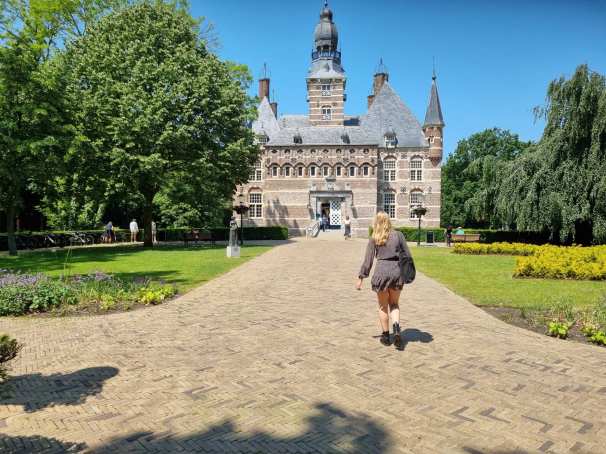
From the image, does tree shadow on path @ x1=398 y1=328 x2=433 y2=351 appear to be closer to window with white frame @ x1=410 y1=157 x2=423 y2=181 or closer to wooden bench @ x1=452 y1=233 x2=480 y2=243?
wooden bench @ x1=452 y1=233 x2=480 y2=243

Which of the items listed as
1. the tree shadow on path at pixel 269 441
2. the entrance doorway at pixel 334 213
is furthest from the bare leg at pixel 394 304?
the entrance doorway at pixel 334 213

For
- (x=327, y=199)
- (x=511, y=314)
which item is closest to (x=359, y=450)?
(x=511, y=314)

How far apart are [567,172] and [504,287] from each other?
12.2 meters

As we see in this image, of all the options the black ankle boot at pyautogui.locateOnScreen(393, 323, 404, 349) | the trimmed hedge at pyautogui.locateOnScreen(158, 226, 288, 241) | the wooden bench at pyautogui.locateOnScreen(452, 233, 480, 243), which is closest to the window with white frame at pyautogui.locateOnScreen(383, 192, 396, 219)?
the trimmed hedge at pyautogui.locateOnScreen(158, 226, 288, 241)

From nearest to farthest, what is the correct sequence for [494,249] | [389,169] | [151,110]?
[494,249] → [151,110] → [389,169]

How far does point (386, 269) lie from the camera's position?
6.15 metres

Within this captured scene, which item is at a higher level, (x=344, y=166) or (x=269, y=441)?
(x=344, y=166)

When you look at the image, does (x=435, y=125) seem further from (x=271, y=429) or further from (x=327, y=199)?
(x=271, y=429)

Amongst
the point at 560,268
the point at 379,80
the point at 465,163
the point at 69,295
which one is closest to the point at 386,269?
the point at 69,295

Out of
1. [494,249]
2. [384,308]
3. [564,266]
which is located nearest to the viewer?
[384,308]

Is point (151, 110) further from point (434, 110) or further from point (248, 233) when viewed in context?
point (434, 110)

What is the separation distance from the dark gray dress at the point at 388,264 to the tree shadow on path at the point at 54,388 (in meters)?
3.52

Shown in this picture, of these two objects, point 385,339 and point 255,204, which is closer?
point 385,339

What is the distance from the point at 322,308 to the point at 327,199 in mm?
36833
